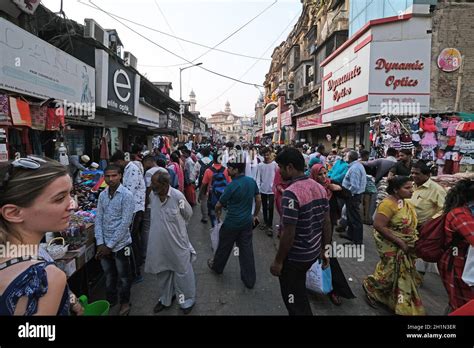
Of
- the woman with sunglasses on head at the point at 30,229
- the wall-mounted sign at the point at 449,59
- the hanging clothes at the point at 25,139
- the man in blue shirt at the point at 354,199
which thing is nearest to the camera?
the woman with sunglasses on head at the point at 30,229

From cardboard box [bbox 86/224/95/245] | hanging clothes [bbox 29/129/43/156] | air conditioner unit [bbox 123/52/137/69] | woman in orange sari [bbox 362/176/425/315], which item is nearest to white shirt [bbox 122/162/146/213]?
cardboard box [bbox 86/224/95/245]

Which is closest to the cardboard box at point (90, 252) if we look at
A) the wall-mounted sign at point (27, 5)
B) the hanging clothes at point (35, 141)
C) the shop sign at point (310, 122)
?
the hanging clothes at point (35, 141)

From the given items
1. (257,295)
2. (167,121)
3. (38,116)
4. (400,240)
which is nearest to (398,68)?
(400,240)

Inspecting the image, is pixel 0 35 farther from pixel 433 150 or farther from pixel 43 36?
pixel 433 150

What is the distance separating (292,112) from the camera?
84.1 ft

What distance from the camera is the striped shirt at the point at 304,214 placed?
232 centimetres

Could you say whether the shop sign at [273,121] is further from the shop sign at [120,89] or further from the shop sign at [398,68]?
the shop sign at [120,89]

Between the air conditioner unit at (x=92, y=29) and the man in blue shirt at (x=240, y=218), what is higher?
the air conditioner unit at (x=92, y=29)

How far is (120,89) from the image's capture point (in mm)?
8438

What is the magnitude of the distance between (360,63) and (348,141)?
4.68 metres

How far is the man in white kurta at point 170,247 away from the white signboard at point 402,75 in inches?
382

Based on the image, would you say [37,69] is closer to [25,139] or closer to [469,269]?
[25,139]

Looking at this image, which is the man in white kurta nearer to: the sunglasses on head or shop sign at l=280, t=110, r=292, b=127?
the sunglasses on head
